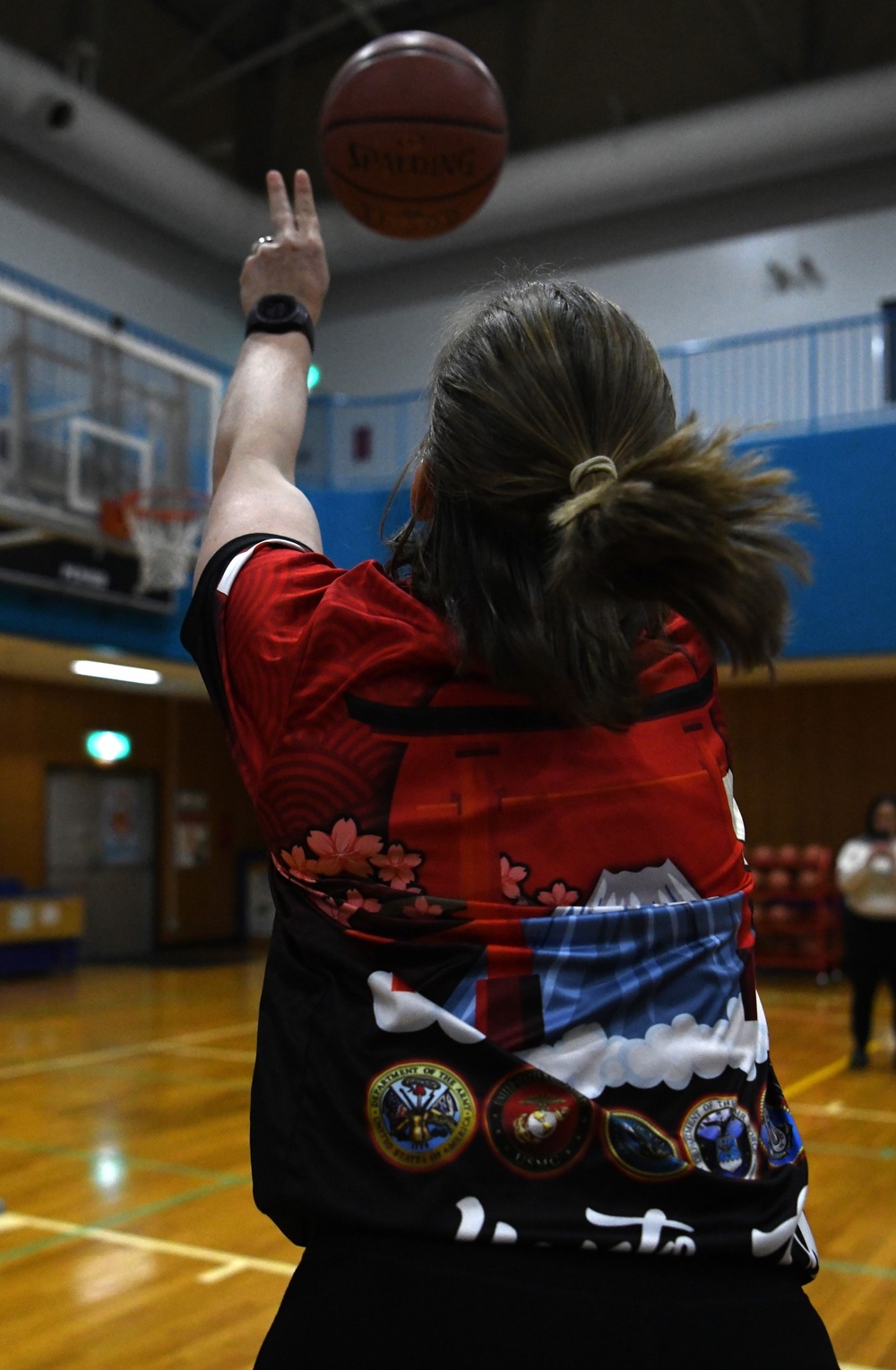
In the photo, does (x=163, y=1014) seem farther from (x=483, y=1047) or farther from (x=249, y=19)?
(x=249, y=19)

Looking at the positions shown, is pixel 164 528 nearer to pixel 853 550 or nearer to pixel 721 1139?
pixel 853 550

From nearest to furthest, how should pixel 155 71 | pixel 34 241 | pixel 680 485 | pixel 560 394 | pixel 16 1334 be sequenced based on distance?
pixel 680 485 → pixel 560 394 → pixel 16 1334 → pixel 34 241 → pixel 155 71

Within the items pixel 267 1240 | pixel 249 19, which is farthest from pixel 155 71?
pixel 267 1240

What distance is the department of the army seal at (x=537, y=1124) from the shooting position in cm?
89

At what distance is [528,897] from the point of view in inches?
36.4

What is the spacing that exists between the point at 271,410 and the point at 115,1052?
7794mm

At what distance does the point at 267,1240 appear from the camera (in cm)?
438

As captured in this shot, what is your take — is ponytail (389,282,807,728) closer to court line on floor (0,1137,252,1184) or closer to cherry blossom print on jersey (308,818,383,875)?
cherry blossom print on jersey (308,818,383,875)

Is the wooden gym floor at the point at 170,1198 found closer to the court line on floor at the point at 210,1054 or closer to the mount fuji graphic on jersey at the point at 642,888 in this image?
the court line on floor at the point at 210,1054

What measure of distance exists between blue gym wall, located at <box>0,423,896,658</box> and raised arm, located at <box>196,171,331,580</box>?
9180mm

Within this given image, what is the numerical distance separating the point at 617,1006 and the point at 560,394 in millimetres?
434

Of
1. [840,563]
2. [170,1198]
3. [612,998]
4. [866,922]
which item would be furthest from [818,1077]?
[612,998]

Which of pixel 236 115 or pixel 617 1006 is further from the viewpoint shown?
pixel 236 115

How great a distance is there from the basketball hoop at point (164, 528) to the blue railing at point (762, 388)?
2.51 m
